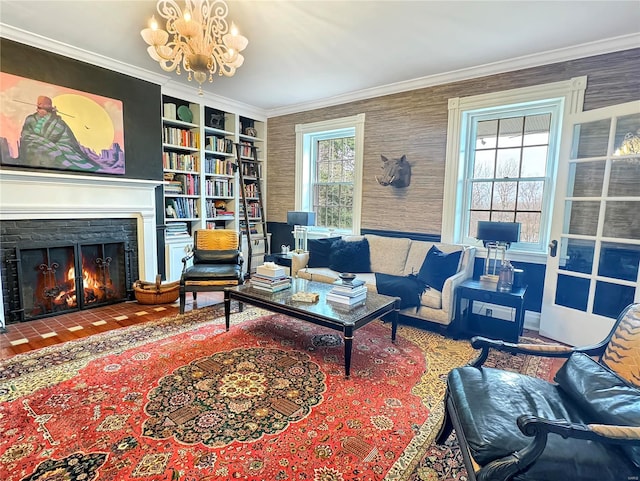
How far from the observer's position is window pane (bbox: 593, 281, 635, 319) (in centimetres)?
270

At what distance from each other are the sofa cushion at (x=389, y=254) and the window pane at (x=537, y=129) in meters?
1.67

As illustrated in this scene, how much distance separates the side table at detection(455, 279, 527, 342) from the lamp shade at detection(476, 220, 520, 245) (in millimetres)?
453

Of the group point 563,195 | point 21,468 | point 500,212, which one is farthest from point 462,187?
point 21,468

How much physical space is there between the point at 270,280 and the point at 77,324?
6.47 ft

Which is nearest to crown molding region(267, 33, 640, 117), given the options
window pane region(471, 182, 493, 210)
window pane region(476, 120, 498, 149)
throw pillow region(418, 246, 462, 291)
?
window pane region(476, 120, 498, 149)

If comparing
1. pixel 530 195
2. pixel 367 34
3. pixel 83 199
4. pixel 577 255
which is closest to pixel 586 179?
pixel 530 195

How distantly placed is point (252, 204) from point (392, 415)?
4.34 meters

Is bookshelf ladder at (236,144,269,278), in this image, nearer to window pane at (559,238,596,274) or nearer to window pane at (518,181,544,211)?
window pane at (518,181,544,211)

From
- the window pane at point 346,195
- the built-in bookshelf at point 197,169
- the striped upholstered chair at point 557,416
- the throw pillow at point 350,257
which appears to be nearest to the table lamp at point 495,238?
the throw pillow at point 350,257

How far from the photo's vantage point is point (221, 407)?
194cm

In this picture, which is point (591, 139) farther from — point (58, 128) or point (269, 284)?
point (58, 128)

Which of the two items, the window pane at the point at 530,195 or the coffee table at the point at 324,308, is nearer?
the coffee table at the point at 324,308

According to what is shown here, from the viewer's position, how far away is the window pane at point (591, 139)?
284 centimetres

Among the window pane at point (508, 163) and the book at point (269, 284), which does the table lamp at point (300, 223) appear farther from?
the window pane at point (508, 163)
